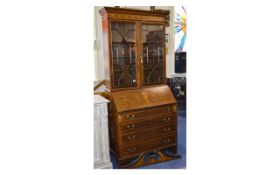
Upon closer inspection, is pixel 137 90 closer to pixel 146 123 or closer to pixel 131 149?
pixel 146 123

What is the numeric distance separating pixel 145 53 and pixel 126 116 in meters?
0.79

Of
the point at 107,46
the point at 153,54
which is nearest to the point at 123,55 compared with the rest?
the point at 107,46

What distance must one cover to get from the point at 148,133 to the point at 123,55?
93 centimetres

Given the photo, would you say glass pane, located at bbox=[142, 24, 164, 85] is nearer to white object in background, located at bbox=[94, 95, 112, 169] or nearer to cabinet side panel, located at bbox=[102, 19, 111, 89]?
cabinet side panel, located at bbox=[102, 19, 111, 89]

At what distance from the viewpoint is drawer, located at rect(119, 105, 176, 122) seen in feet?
7.69

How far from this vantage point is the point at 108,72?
2439 mm

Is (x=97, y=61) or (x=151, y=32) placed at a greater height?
(x=151, y=32)

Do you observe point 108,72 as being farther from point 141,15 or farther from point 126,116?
point 141,15

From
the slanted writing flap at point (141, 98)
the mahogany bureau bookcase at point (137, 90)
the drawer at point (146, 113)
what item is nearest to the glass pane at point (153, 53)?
the mahogany bureau bookcase at point (137, 90)

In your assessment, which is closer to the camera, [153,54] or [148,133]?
[148,133]

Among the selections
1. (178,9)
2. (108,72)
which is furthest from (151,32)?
(178,9)

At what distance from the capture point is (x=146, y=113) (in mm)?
2453

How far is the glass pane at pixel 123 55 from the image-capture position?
242 centimetres
